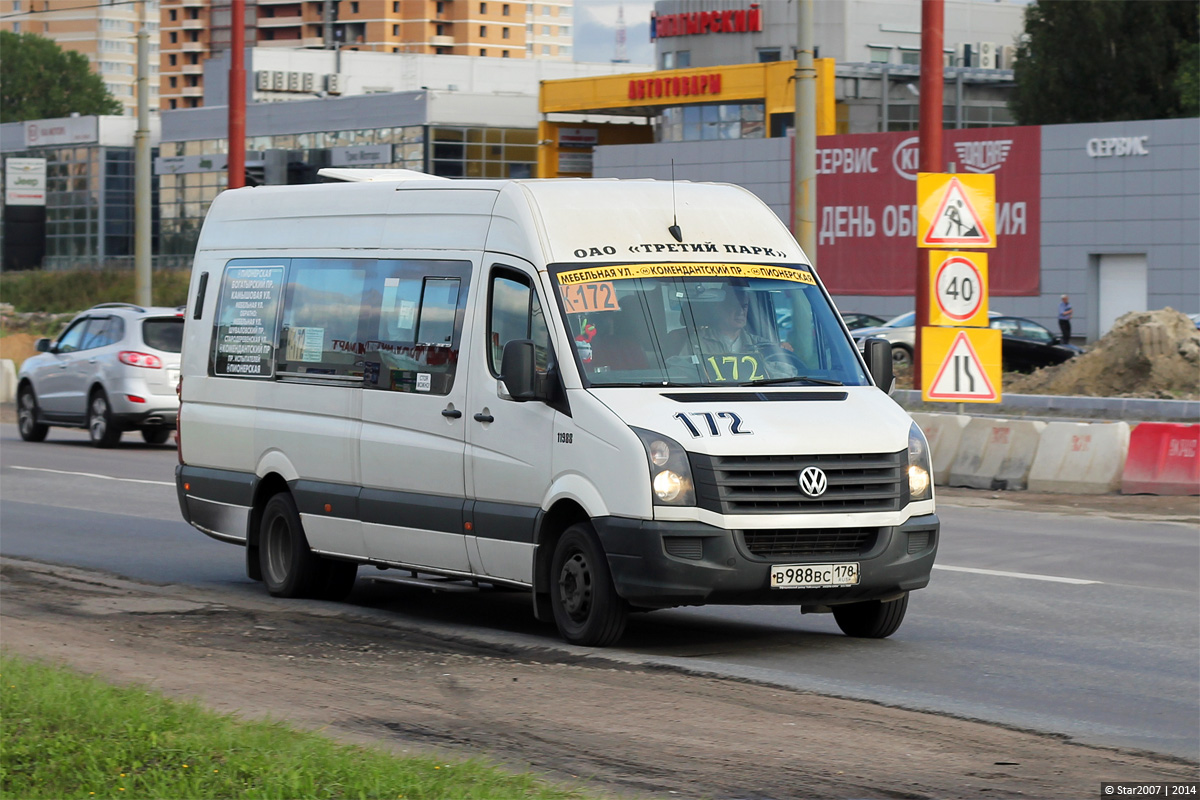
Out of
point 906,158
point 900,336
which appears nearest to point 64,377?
point 900,336

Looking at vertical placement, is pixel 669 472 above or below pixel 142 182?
below

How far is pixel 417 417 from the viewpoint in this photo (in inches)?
392

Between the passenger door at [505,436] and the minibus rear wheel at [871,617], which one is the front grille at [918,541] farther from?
the passenger door at [505,436]

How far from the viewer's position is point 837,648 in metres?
9.25

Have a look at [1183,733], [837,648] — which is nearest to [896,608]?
[837,648]

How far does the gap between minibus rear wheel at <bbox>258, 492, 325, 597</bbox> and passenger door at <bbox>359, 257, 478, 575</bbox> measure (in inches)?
32.3

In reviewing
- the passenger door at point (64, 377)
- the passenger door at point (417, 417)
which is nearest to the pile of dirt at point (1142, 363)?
the passenger door at point (64, 377)

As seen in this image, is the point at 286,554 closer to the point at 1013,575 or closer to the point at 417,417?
the point at 417,417

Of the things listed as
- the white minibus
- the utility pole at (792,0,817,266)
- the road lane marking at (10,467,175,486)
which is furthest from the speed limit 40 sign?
the white minibus

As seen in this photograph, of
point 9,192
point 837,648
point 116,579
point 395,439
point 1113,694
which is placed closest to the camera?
point 1113,694

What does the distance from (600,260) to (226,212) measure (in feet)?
12.8

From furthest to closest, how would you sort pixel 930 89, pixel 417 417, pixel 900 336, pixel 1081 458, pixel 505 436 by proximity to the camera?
1. pixel 900 336
2. pixel 930 89
3. pixel 1081 458
4. pixel 417 417
5. pixel 505 436

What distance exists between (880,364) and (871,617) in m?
1.38

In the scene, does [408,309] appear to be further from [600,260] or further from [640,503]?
[640,503]
